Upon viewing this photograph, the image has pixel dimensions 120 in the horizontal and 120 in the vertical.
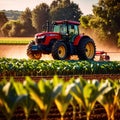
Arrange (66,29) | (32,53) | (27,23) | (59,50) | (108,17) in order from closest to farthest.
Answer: (59,50) → (66,29) → (32,53) → (108,17) → (27,23)

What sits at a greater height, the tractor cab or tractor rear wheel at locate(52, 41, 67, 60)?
the tractor cab

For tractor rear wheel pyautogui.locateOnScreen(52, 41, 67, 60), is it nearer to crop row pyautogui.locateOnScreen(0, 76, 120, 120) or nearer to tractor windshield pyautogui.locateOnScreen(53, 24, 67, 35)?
tractor windshield pyautogui.locateOnScreen(53, 24, 67, 35)

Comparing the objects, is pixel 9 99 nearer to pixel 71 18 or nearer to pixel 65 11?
pixel 71 18

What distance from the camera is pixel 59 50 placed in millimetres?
18641

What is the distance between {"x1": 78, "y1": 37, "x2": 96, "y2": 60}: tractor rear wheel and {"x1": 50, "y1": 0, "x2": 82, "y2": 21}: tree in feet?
191

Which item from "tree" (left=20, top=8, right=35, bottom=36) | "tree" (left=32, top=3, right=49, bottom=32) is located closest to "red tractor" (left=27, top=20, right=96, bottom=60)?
"tree" (left=20, top=8, right=35, bottom=36)

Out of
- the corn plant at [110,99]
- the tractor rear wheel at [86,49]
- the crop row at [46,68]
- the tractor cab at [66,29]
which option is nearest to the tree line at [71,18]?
the tractor rear wheel at [86,49]

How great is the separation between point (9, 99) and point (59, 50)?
48.5ft

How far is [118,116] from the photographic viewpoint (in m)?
7.23

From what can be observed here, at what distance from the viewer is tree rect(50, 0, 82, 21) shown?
81.6 metres

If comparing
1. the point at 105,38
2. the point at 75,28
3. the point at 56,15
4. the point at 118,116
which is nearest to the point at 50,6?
the point at 56,15

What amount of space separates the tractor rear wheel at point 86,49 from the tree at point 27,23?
61258 mm

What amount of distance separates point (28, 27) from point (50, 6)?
12.9m

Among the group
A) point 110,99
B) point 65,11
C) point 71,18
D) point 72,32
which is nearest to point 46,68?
point 72,32
